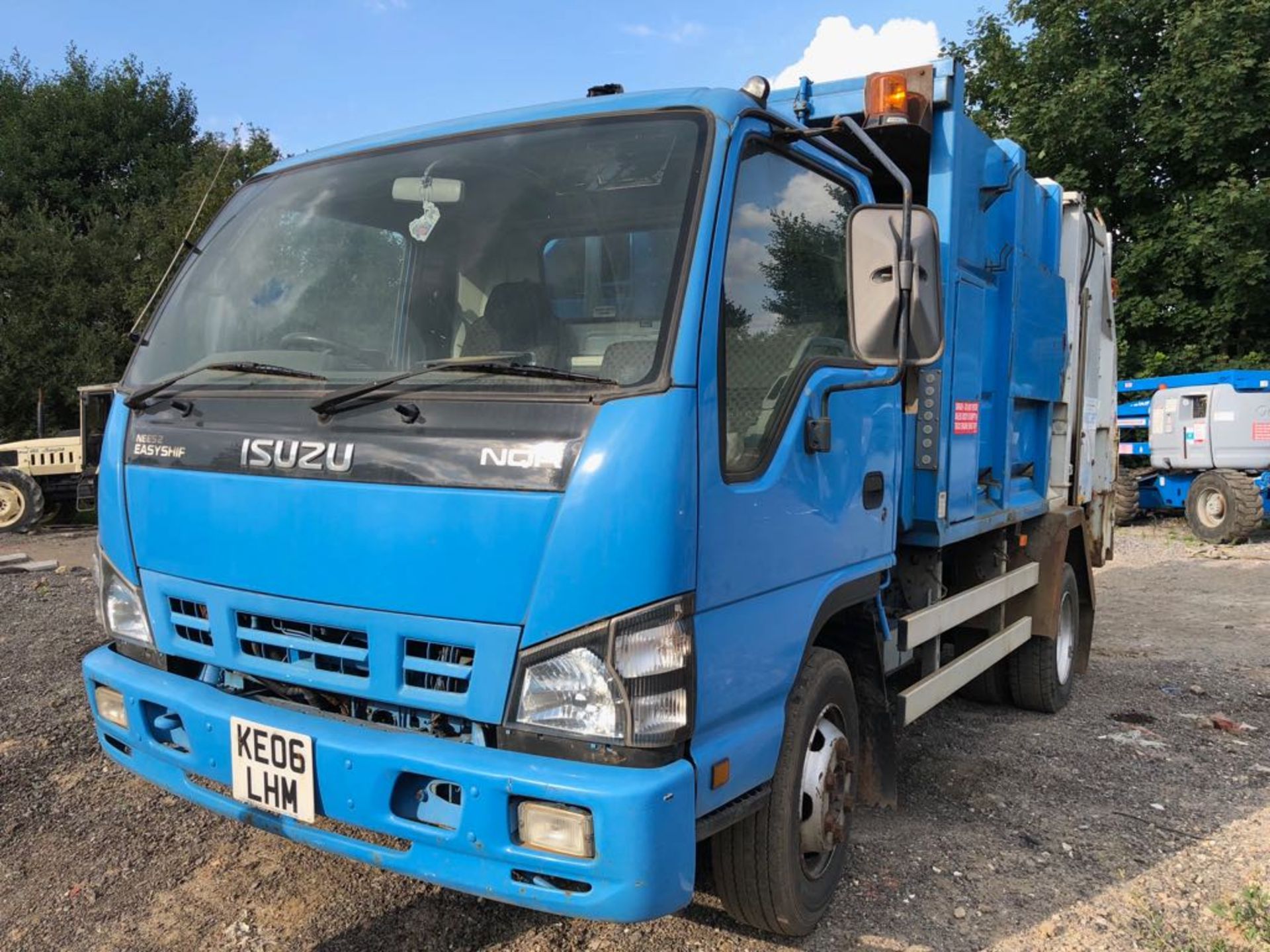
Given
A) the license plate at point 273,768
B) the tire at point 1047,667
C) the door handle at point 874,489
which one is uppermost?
the door handle at point 874,489

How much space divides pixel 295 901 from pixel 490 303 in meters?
2.08

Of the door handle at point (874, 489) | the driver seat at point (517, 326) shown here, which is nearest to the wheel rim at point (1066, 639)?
the door handle at point (874, 489)

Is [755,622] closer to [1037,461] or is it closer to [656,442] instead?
[656,442]

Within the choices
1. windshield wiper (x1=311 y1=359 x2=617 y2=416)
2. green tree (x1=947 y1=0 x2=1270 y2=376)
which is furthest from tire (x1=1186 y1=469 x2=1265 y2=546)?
windshield wiper (x1=311 y1=359 x2=617 y2=416)

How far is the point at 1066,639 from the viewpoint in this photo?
5684mm

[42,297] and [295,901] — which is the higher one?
[42,297]

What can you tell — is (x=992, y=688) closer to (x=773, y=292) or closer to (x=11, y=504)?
(x=773, y=292)

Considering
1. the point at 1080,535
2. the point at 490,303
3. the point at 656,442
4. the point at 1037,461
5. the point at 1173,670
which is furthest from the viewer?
the point at 1173,670

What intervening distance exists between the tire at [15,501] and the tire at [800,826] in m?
13.3

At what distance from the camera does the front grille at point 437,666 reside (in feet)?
7.24

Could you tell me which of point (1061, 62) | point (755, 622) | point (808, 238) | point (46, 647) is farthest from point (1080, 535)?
point (1061, 62)

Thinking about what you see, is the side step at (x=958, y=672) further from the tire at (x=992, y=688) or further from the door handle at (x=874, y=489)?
the door handle at (x=874, y=489)

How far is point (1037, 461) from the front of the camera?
5.18m

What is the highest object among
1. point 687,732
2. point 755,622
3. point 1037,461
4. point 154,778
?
point 1037,461
